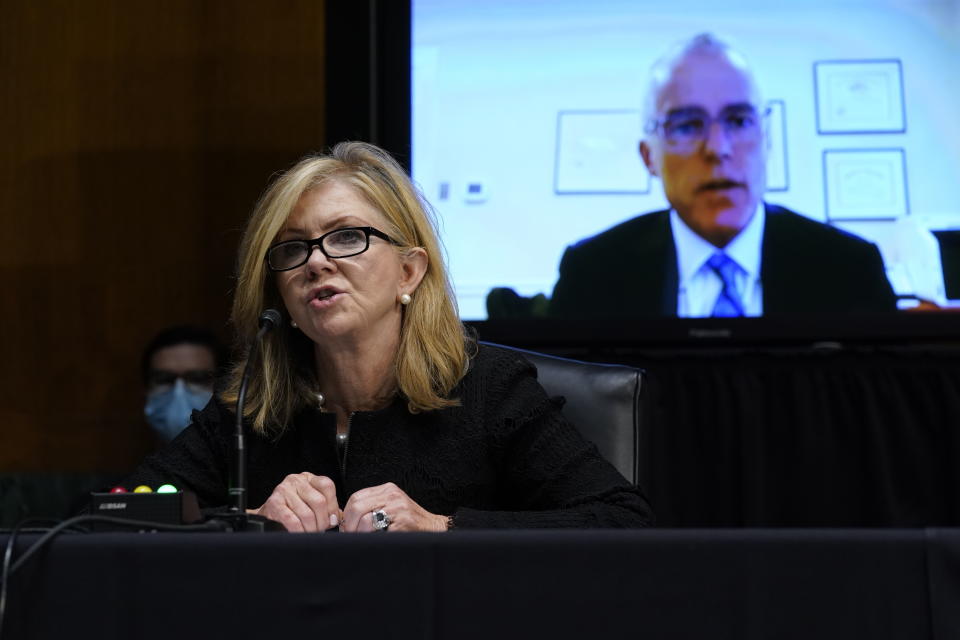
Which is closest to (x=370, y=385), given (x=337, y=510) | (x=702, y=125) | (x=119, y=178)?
(x=337, y=510)

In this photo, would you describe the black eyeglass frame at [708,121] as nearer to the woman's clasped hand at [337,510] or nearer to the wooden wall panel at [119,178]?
the wooden wall panel at [119,178]

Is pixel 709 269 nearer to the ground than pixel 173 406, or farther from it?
farther from it

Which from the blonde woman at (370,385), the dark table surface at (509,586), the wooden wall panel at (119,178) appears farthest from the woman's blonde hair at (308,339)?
the wooden wall panel at (119,178)

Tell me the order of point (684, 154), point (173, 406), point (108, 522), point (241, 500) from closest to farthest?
1. point (108, 522)
2. point (241, 500)
3. point (684, 154)
4. point (173, 406)

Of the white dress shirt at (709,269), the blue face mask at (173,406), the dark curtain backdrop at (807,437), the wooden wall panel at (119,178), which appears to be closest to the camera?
the dark curtain backdrop at (807,437)

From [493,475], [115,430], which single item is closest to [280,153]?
[115,430]

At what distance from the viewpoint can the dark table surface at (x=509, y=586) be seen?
2.62ft

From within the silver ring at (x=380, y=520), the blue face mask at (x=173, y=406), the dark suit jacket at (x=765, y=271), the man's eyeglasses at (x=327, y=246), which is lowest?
the silver ring at (x=380, y=520)

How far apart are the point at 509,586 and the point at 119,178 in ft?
9.32

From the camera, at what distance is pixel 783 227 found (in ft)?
9.14

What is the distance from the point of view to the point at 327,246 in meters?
1.66

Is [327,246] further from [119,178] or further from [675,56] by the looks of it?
[119,178]

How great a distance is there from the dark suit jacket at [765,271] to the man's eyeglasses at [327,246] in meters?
1.23

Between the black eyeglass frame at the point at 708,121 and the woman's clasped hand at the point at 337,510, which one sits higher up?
the black eyeglass frame at the point at 708,121
